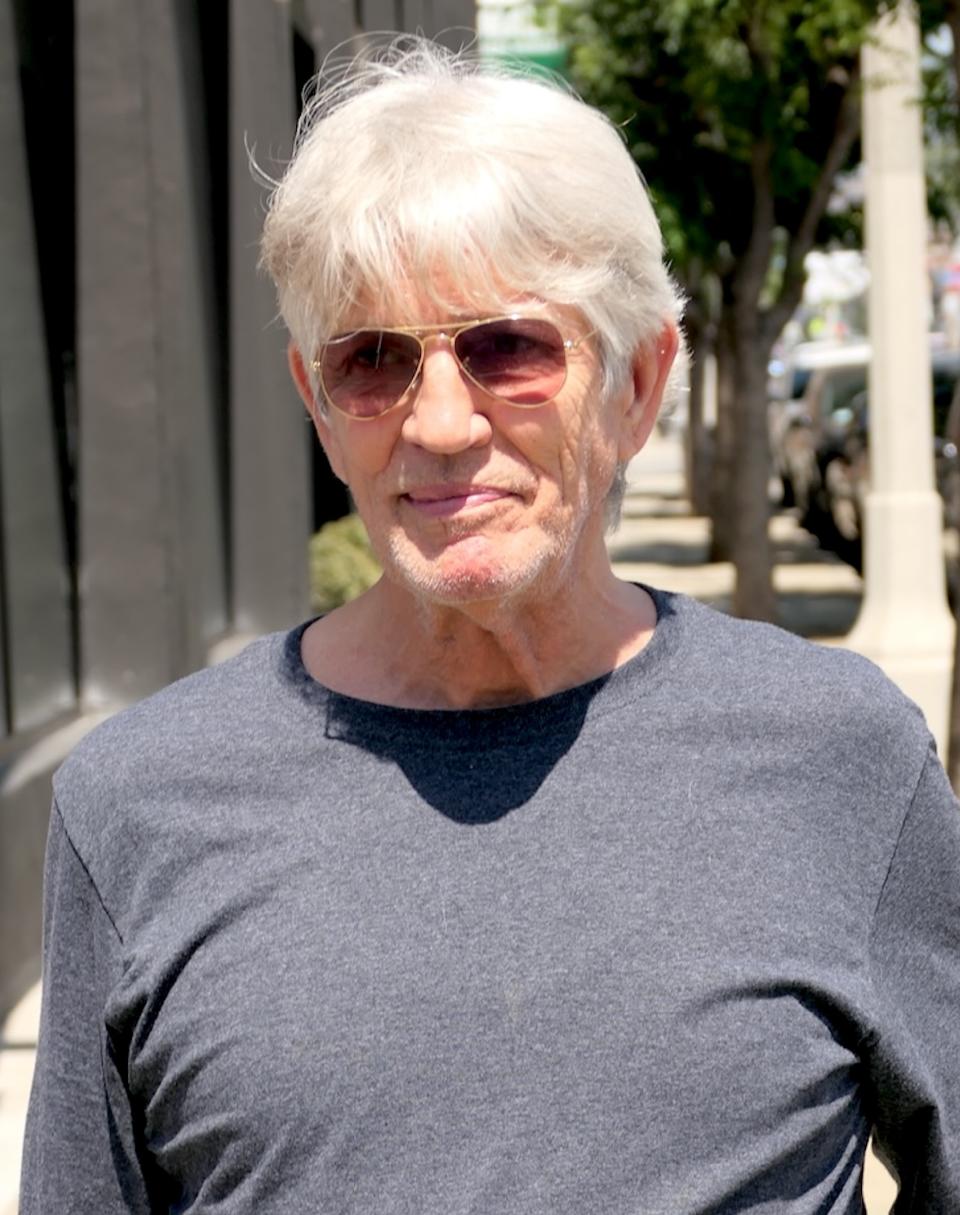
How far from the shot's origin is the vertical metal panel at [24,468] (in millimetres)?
6877

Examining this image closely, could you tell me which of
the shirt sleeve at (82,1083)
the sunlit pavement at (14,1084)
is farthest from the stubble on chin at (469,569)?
the sunlit pavement at (14,1084)

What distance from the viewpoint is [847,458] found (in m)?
19.3

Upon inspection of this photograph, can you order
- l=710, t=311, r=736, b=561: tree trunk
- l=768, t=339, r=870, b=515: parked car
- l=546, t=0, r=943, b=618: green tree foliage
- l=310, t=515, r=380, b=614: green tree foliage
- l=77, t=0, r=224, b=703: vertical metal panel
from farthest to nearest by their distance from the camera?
l=768, t=339, r=870, b=515: parked car → l=710, t=311, r=736, b=561: tree trunk → l=546, t=0, r=943, b=618: green tree foliage → l=310, t=515, r=380, b=614: green tree foliage → l=77, t=0, r=224, b=703: vertical metal panel

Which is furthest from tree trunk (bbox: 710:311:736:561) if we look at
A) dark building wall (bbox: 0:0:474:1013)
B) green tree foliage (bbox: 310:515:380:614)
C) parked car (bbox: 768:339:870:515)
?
dark building wall (bbox: 0:0:474:1013)

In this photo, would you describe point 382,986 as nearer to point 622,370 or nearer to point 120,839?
point 120,839

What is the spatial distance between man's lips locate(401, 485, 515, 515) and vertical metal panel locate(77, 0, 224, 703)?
18.4 feet

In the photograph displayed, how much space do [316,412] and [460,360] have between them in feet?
0.78

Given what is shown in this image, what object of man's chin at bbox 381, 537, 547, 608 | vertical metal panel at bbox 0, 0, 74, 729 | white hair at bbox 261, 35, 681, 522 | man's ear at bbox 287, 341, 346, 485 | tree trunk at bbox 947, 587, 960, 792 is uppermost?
white hair at bbox 261, 35, 681, 522

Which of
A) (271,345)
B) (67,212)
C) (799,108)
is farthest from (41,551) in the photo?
(799,108)

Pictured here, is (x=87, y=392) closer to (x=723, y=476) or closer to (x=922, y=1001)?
(x=922, y=1001)

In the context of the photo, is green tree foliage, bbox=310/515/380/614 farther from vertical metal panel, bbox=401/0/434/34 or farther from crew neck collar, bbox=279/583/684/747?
crew neck collar, bbox=279/583/684/747

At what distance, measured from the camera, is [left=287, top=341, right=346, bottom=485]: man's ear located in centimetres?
212

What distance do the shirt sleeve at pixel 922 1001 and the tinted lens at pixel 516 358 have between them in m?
0.53

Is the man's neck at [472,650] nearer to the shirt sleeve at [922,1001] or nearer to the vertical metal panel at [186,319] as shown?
the shirt sleeve at [922,1001]
